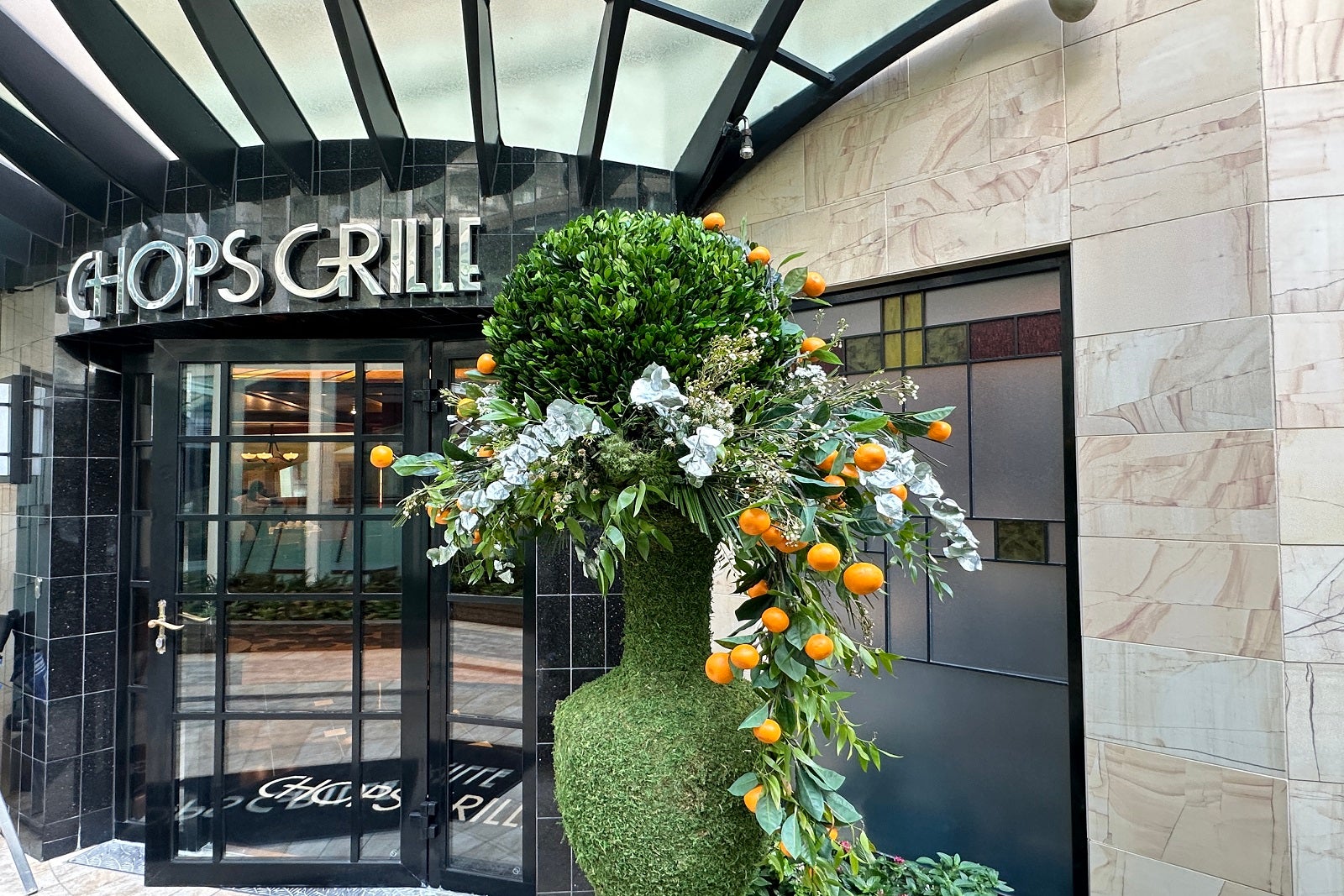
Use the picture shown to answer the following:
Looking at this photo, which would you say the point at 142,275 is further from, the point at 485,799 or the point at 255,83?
the point at 485,799

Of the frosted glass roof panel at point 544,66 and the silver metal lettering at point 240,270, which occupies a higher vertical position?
the frosted glass roof panel at point 544,66

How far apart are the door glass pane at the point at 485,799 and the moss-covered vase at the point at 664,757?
1375 millimetres

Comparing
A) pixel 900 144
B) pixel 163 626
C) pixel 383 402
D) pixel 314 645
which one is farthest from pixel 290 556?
pixel 900 144

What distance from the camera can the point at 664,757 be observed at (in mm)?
1176

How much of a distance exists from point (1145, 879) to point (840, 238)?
1961mm

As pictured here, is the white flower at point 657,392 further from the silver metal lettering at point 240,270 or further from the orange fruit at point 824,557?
the silver metal lettering at point 240,270

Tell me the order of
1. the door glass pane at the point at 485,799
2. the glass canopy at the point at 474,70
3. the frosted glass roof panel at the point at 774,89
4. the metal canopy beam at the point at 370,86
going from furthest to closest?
the door glass pane at the point at 485,799 < the frosted glass roof panel at the point at 774,89 < the glass canopy at the point at 474,70 < the metal canopy beam at the point at 370,86

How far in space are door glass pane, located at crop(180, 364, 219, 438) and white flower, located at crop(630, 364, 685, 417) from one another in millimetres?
2395

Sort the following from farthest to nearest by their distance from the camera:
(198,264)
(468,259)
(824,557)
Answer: (198,264), (468,259), (824,557)

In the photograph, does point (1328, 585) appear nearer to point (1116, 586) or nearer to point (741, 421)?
point (1116, 586)

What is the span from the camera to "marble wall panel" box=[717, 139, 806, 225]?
2287mm

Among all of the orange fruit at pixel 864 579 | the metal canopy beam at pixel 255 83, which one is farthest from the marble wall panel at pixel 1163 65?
the metal canopy beam at pixel 255 83

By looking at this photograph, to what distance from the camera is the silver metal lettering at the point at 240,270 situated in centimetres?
233

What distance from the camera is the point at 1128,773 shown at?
5.48 feet
